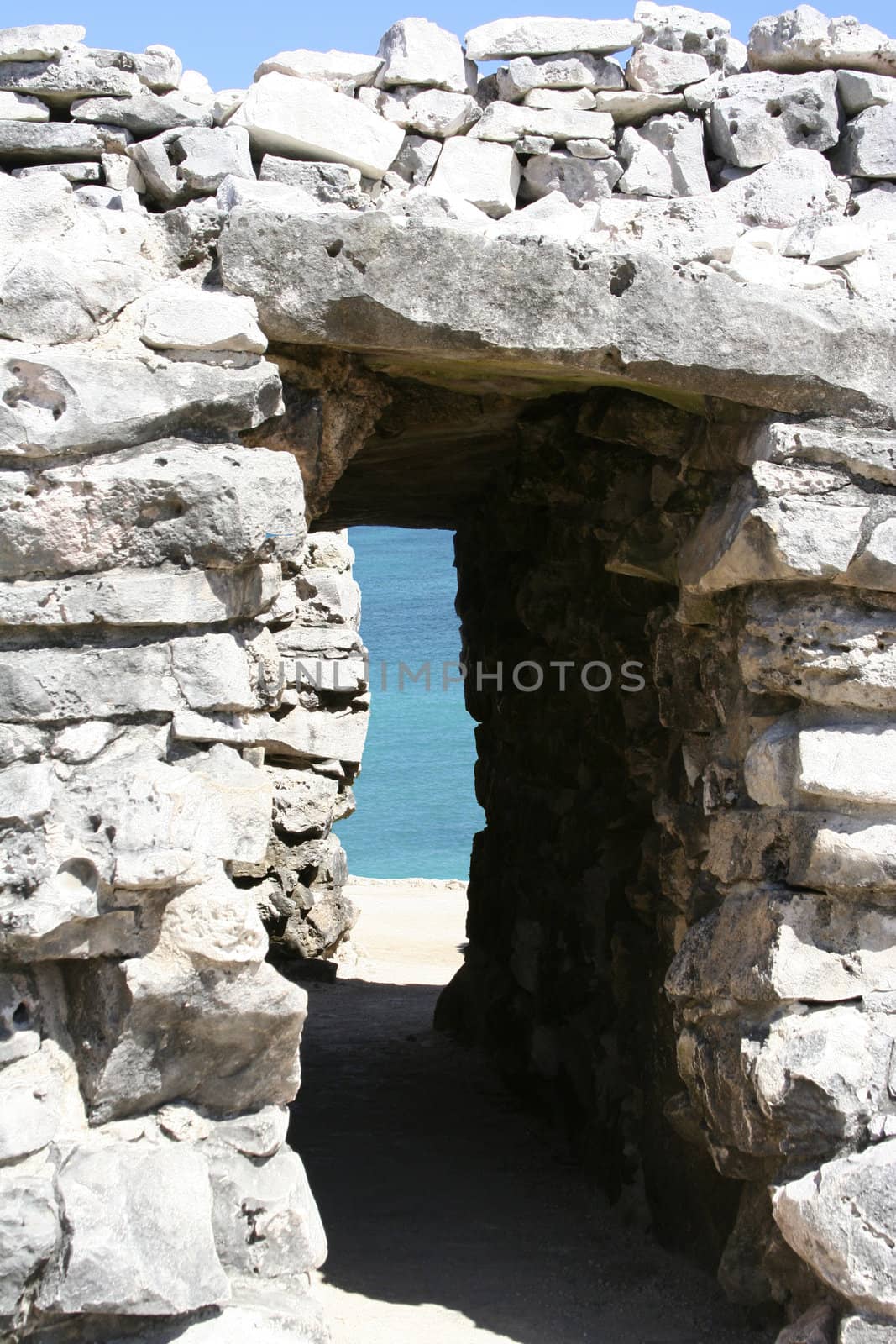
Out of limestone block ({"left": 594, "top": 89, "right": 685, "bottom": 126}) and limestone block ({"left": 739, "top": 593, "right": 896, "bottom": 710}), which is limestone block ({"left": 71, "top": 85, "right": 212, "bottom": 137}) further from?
limestone block ({"left": 739, "top": 593, "right": 896, "bottom": 710})

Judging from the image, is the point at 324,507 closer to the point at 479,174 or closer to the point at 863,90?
the point at 479,174

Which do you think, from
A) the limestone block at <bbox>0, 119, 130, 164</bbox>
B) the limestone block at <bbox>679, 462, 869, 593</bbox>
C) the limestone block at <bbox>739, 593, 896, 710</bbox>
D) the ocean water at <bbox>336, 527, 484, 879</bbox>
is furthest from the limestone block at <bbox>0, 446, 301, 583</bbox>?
the ocean water at <bbox>336, 527, 484, 879</bbox>

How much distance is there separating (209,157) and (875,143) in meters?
1.62

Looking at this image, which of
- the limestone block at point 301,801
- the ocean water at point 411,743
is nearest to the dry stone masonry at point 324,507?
the limestone block at point 301,801

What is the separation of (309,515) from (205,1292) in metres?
1.81

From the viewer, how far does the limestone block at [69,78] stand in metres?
3.11

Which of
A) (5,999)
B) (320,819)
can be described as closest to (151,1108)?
(5,999)

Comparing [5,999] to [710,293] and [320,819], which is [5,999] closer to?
[710,293]

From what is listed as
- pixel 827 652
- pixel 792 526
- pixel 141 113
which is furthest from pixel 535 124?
pixel 827 652

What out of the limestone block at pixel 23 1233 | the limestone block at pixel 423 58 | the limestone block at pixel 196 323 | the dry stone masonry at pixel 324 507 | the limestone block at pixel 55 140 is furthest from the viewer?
the limestone block at pixel 423 58

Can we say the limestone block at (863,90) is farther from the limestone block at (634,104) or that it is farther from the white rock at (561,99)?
the white rock at (561,99)

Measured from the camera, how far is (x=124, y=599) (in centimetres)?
280

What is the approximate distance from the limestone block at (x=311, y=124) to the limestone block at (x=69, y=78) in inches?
10.5

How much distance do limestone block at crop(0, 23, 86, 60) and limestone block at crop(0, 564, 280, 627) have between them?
48.0 inches
